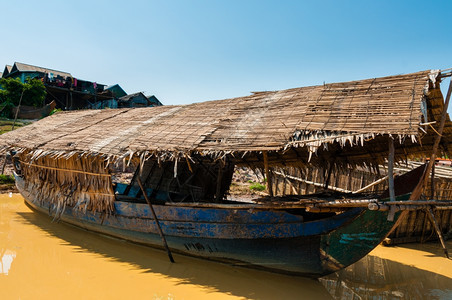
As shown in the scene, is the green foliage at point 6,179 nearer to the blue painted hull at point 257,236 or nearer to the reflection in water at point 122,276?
the reflection in water at point 122,276

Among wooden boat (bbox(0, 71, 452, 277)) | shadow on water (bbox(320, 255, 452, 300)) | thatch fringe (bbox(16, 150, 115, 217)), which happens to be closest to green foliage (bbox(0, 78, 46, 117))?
wooden boat (bbox(0, 71, 452, 277))

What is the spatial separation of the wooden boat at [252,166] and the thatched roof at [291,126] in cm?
2

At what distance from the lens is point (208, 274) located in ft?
17.6

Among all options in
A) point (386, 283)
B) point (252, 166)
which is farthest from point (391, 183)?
point (252, 166)

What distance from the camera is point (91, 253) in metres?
6.17

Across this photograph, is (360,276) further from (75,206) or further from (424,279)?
(75,206)

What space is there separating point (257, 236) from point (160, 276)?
6.08 ft

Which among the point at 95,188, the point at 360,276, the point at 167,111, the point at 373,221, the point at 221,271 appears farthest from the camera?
the point at 167,111

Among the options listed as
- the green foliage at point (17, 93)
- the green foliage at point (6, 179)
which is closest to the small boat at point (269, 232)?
the green foliage at point (6, 179)

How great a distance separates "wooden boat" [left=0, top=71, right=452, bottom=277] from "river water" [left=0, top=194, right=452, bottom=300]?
0.32 metres

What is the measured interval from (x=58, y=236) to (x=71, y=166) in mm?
1752

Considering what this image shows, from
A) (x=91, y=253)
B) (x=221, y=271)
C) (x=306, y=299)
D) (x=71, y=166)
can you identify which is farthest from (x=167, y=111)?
(x=306, y=299)

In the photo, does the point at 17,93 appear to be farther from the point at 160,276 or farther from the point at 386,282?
the point at 386,282

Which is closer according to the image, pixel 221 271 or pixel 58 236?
pixel 221 271
